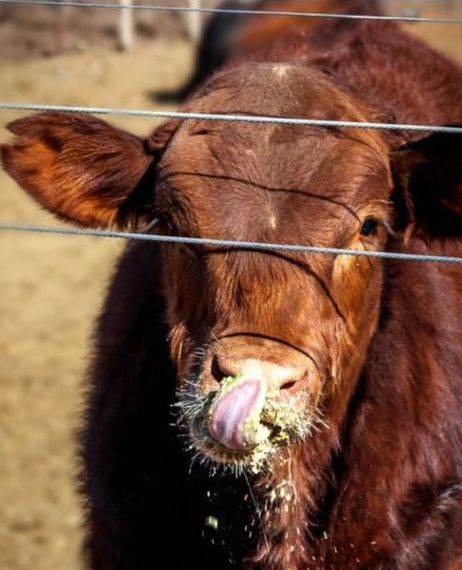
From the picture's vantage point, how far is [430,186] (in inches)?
148

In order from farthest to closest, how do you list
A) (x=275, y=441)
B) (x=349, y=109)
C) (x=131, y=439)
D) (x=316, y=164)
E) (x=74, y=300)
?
(x=74, y=300) → (x=131, y=439) → (x=349, y=109) → (x=316, y=164) → (x=275, y=441)

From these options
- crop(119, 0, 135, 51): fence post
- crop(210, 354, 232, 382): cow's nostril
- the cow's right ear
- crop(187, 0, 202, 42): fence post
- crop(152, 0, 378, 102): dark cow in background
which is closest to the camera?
crop(210, 354, 232, 382): cow's nostril

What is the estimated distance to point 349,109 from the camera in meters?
3.83

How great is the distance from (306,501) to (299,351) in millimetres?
769

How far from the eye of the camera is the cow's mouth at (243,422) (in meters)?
3.10

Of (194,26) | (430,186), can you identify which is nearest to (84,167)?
(430,186)

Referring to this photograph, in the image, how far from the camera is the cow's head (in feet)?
10.7

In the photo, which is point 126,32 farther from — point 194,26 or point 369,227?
point 369,227

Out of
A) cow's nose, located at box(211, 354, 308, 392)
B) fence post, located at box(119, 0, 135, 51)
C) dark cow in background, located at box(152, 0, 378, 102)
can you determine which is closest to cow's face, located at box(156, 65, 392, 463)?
cow's nose, located at box(211, 354, 308, 392)

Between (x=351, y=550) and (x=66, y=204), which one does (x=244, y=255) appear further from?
(x=351, y=550)

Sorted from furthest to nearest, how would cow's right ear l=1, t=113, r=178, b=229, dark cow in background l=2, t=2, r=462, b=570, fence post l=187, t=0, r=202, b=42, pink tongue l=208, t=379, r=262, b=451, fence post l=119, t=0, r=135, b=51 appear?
fence post l=187, t=0, r=202, b=42
fence post l=119, t=0, r=135, b=51
cow's right ear l=1, t=113, r=178, b=229
dark cow in background l=2, t=2, r=462, b=570
pink tongue l=208, t=379, r=262, b=451

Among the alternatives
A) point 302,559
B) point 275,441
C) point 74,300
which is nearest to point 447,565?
point 302,559

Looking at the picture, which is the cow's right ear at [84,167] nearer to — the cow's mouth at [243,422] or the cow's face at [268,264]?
the cow's face at [268,264]

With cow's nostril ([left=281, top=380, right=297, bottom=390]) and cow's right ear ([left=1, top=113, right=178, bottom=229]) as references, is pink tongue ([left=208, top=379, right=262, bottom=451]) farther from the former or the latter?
cow's right ear ([left=1, top=113, right=178, bottom=229])
